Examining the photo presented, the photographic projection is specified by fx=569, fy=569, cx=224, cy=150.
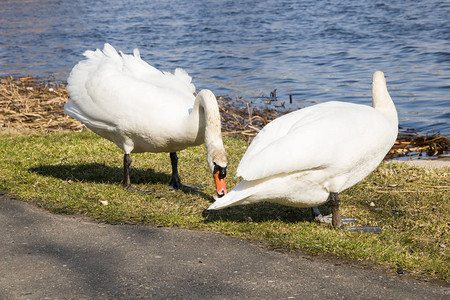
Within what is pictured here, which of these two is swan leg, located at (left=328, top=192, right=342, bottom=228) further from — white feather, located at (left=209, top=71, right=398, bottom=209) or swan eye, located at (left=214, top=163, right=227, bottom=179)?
swan eye, located at (left=214, top=163, right=227, bottom=179)

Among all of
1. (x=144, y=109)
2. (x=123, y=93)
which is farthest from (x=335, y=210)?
(x=123, y=93)

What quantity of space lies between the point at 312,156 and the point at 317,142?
5.1 inches

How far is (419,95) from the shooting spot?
43.0ft

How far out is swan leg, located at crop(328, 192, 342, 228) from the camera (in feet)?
16.4

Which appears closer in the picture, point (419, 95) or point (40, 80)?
point (419, 95)

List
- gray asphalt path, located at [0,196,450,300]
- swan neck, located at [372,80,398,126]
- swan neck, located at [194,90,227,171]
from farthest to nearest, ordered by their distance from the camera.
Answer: swan neck, located at [194,90,227,171], swan neck, located at [372,80,398,126], gray asphalt path, located at [0,196,450,300]

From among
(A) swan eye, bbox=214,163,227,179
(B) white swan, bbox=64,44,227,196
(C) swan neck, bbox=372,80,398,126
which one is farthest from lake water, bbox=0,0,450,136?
(A) swan eye, bbox=214,163,227,179

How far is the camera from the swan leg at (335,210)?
5.01 meters

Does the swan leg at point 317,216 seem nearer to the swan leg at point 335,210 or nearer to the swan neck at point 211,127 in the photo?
the swan leg at point 335,210

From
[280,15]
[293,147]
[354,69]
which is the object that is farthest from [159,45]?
[293,147]

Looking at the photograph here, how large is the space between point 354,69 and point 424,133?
20.4 ft

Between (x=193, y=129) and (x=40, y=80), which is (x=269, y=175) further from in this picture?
(x=40, y=80)

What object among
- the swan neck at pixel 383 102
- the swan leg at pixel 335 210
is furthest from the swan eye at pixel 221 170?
the swan neck at pixel 383 102

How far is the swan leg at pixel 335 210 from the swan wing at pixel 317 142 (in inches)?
14.0
